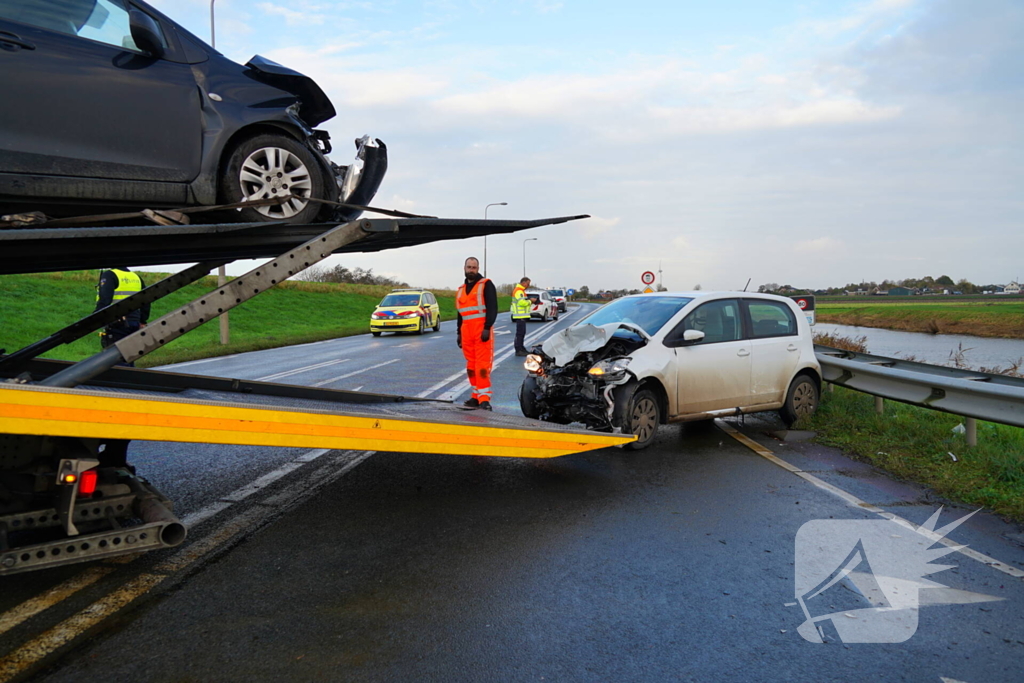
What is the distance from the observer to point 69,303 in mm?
30062

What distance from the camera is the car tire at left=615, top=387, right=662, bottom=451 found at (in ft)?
21.6

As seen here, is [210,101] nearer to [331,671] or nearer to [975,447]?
[331,671]

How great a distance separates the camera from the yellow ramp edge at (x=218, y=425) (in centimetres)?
290

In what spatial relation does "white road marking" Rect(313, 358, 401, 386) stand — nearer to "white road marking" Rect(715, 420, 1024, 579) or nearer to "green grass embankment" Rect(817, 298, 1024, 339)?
"white road marking" Rect(715, 420, 1024, 579)

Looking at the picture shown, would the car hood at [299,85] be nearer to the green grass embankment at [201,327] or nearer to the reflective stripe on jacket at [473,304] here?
the reflective stripe on jacket at [473,304]

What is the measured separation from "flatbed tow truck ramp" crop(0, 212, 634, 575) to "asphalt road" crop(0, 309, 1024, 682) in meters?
0.38

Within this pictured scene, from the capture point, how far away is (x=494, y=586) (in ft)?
11.8

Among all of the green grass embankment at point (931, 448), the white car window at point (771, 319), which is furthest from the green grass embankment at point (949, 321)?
the white car window at point (771, 319)

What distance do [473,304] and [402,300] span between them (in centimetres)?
1869

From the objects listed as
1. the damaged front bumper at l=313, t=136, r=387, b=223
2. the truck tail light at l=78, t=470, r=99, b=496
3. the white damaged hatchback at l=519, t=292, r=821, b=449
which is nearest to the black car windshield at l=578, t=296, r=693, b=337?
the white damaged hatchback at l=519, t=292, r=821, b=449

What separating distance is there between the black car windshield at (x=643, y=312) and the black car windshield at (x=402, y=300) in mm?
18282

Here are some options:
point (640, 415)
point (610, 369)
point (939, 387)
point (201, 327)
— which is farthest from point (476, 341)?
point (201, 327)

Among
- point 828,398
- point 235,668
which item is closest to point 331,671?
point 235,668

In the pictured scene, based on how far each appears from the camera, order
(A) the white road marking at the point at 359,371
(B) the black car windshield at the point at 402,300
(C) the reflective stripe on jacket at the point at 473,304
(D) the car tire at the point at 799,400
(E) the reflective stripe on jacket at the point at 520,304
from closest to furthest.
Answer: (C) the reflective stripe on jacket at the point at 473,304, (D) the car tire at the point at 799,400, (A) the white road marking at the point at 359,371, (E) the reflective stripe on jacket at the point at 520,304, (B) the black car windshield at the point at 402,300
